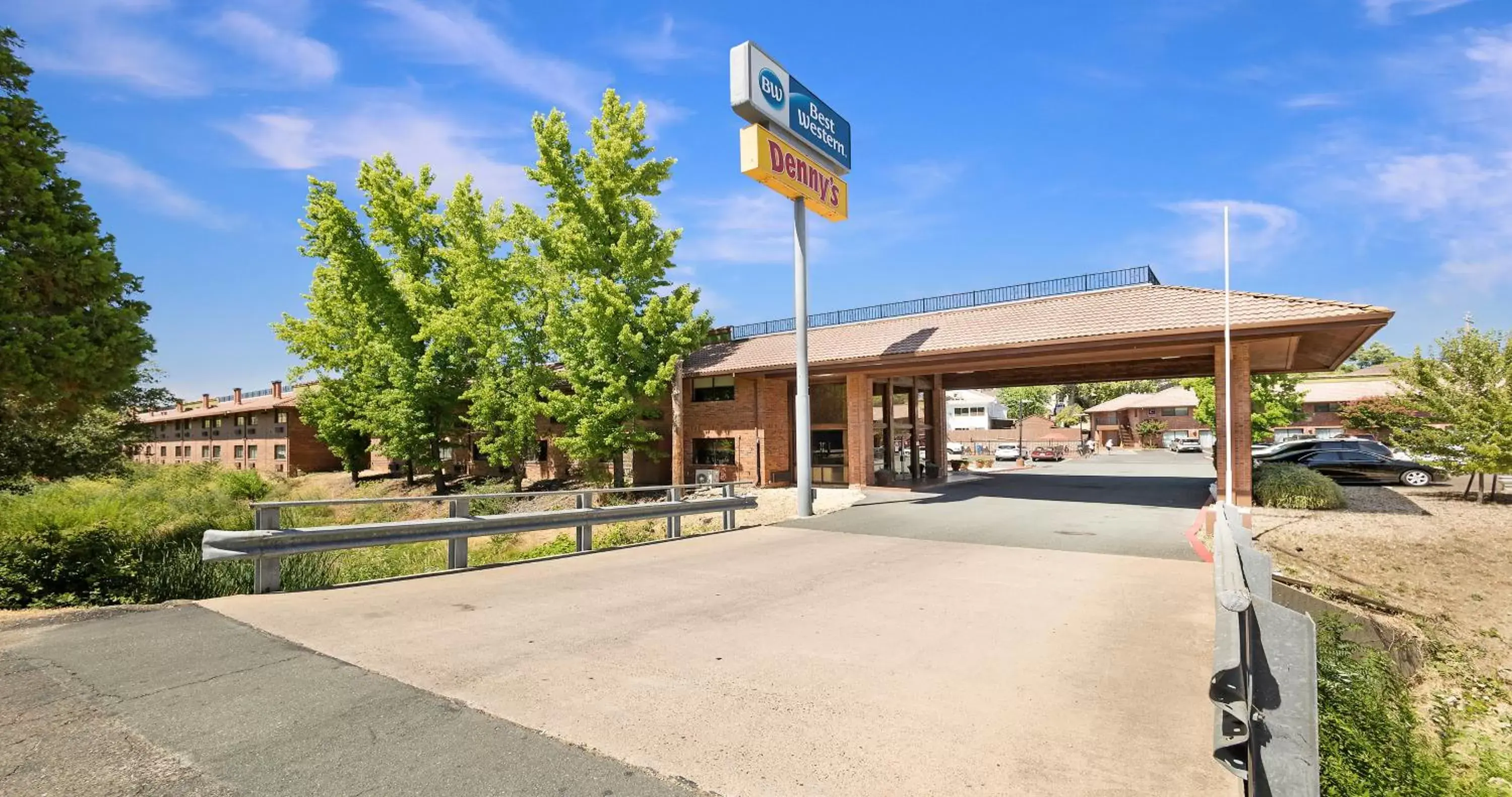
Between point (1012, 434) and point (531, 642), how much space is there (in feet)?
230

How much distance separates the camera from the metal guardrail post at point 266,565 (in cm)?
699

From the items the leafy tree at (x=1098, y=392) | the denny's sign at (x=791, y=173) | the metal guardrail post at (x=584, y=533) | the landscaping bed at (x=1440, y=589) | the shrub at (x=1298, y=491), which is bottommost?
the landscaping bed at (x=1440, y=589)

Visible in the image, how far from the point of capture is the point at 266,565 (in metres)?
7.08

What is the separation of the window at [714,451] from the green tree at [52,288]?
1789 centimetres

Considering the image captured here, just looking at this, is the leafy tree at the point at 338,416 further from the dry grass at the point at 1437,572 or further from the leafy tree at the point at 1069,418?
the leafy tree at the point at 1069,418

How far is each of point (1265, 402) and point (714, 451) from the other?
30285 mm

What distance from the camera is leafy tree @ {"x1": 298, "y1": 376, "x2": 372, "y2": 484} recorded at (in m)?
33.9

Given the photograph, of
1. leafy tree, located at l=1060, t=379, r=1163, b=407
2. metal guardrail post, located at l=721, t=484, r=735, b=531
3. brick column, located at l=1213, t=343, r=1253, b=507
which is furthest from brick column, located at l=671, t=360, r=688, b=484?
leafy tree, located at l=1060, t=379, r=1163, b=407

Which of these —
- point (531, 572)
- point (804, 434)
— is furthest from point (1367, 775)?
point (804, 434)

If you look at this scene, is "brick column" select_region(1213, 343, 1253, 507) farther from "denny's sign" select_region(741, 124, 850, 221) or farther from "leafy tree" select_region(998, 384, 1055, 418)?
"leafy tree" select_region(998, 384, 1055, 418)

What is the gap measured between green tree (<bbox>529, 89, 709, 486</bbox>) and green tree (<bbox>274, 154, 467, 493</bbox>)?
638 cm

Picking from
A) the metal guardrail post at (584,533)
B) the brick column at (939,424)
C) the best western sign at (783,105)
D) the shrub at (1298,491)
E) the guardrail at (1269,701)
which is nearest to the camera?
the guardrail at (1269,701)

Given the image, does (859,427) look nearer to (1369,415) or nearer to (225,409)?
(1369,415)

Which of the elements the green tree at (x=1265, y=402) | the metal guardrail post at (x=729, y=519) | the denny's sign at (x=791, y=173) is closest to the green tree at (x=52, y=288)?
the metal guardrail post at (x=729, y=519)
